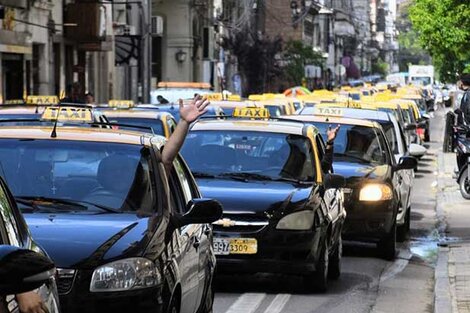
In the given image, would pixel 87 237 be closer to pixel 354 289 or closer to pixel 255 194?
pixel 255 194

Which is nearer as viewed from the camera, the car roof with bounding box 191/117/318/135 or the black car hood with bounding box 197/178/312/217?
the black car hood with bounding box 197/178/312/217

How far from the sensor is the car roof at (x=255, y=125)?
1247cm

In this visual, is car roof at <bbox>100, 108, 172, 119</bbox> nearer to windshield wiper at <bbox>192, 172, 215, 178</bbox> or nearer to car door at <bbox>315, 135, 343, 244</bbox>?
car door at <bbox>315, 135, 343, 244</bbox>

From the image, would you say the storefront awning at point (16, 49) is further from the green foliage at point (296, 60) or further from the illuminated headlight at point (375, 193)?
the green foliage at point (296, 60)

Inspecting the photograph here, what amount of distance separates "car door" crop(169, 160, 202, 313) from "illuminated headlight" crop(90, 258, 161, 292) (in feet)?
2.05

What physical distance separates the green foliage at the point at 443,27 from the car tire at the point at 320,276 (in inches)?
510

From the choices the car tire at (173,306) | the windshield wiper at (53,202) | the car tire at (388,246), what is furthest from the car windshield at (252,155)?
the car tire at (173,306)

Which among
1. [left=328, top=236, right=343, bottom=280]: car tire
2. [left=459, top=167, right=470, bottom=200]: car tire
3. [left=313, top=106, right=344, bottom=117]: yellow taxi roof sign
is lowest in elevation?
[left=459, top=167, right=470, bottom=200]: car tire

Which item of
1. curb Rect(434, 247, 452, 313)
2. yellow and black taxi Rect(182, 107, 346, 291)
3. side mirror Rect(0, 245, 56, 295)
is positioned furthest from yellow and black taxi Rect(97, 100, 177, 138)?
side mirror Rect(0, 245, 56, 295)

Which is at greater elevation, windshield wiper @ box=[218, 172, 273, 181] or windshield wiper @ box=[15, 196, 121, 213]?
windshield wiper @ box=[15, 196, 121, 213]

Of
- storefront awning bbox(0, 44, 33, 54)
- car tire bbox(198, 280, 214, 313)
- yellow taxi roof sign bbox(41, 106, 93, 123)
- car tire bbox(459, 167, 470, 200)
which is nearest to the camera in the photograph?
car tire bbox(198, 280, 214, 313)

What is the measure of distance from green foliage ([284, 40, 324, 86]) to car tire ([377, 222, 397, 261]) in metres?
62.9

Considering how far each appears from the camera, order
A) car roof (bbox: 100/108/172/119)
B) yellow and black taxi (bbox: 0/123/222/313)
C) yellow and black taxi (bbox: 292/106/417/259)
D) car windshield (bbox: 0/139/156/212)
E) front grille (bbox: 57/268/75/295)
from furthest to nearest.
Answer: car roof (bbox: 100/108/172/119) → yellow and black taxi (bbox: 292/106/417/259) → car windshield (bbox: 0/139/156/212) → yellow and black taxi (bbox: 0/123/222/313) → front grille (bbox: 57/268/75/295)

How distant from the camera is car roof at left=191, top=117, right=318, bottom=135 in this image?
12469mm
